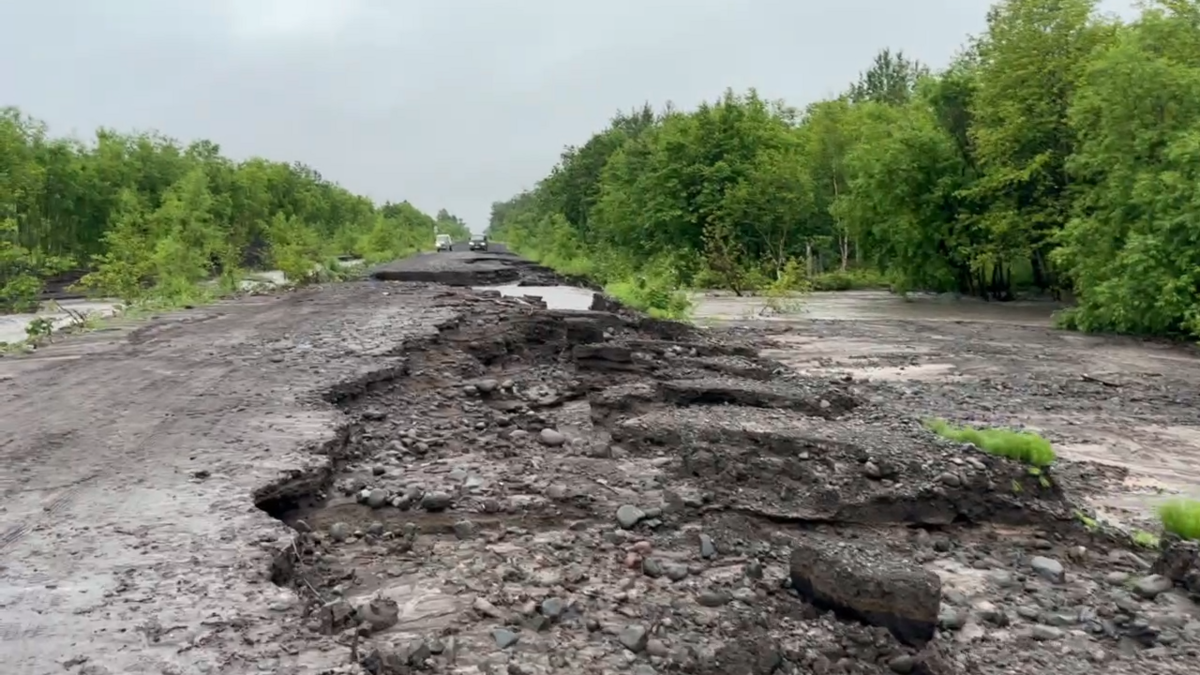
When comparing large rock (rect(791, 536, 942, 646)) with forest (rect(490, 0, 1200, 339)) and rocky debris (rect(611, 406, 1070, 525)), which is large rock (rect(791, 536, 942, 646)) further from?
forest (rect(490, 0, 1200, 339))

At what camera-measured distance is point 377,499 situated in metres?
5.99

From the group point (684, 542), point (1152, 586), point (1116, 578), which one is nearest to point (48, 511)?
point (684, 542)

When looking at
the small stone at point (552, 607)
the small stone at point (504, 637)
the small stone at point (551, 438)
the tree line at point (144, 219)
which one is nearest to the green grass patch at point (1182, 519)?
the small stone at point (552, 607)

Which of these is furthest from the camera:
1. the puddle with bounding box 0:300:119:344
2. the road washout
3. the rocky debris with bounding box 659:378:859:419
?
the puddle with bounding box 0:300:119:344

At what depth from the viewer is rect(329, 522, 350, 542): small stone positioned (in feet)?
18.2

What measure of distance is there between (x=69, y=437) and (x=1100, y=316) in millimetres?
20602

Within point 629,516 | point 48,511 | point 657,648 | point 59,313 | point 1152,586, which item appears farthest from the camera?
point 59,313

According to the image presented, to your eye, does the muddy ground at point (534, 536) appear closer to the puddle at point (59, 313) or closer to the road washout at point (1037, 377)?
the road washout at point (1037, 377)

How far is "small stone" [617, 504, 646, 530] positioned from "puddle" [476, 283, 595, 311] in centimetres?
1639

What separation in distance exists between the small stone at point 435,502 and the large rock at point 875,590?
91.5 inches

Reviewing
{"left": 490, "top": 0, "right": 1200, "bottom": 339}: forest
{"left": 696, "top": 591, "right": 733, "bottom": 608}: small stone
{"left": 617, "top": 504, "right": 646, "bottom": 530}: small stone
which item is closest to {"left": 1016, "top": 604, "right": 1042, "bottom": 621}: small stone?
{"left": 696, "top": 591, "right": 733, "bottom": 608}: small stone

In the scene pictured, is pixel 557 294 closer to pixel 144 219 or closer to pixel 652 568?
pixel 144 219

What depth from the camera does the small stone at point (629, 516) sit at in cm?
584

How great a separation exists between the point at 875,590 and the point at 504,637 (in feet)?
5.90
